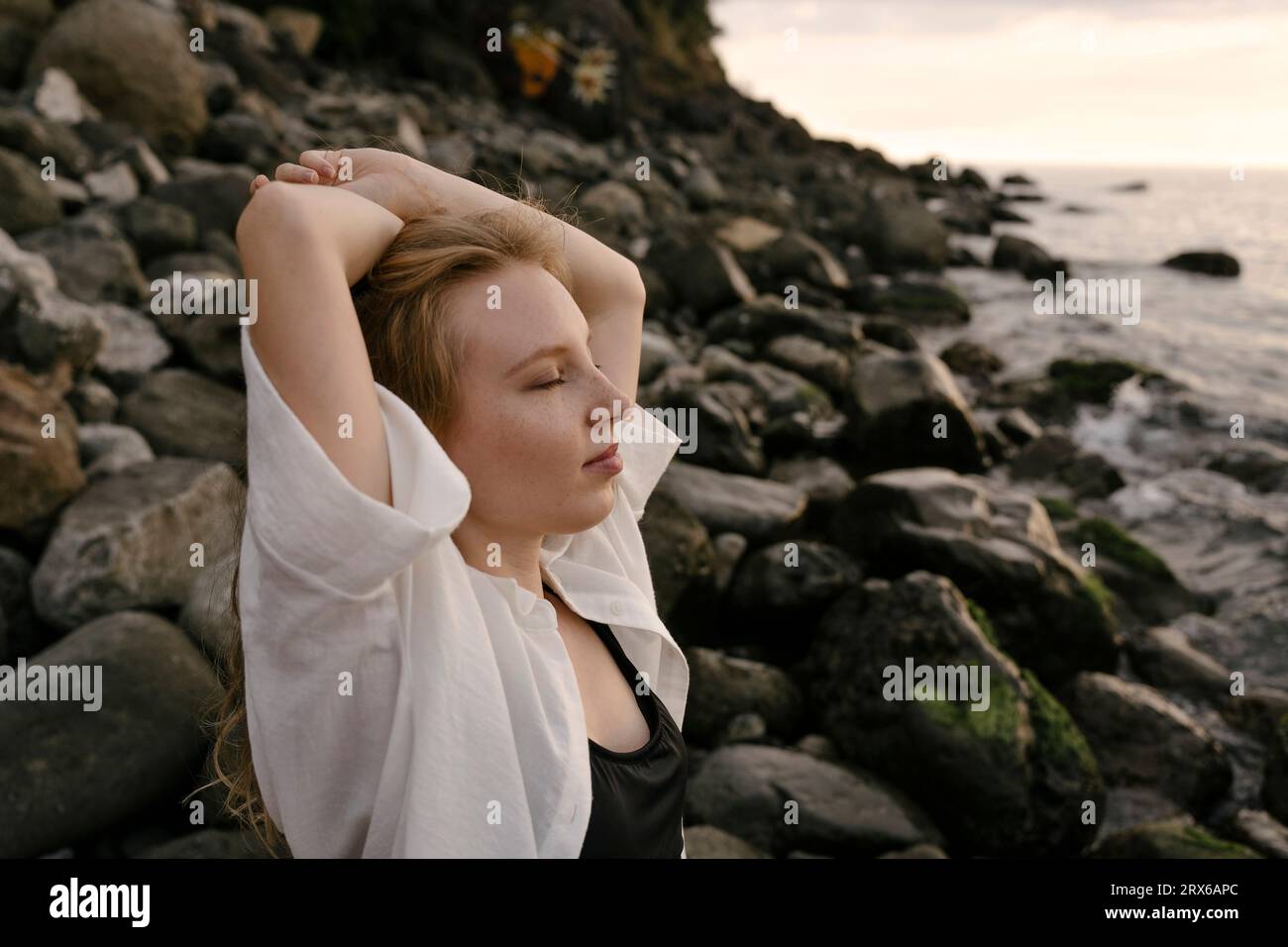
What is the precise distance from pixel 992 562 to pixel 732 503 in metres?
1.30

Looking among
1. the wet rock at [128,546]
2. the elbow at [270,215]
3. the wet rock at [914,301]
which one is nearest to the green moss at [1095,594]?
the wet rock at [128,546]

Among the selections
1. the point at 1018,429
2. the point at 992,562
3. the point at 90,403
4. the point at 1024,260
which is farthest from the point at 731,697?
the point at 1024,260

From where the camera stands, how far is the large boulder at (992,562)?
4.85 m

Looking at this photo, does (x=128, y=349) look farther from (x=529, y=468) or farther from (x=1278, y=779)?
(x=1278, y=779)

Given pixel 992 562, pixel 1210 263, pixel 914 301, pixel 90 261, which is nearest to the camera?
pixel 992 562

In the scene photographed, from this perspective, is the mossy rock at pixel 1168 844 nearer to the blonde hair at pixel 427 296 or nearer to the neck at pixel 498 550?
the neck at pixel 498 550

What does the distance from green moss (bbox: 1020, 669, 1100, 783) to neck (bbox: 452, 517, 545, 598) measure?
9.31 ft

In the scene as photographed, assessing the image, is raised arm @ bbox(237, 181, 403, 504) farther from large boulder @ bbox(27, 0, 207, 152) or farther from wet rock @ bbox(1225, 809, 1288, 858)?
large boulder @ bbox(27, 0, 207, 152)

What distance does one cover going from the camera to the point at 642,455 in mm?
2096

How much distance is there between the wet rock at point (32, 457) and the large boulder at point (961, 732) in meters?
3.18
